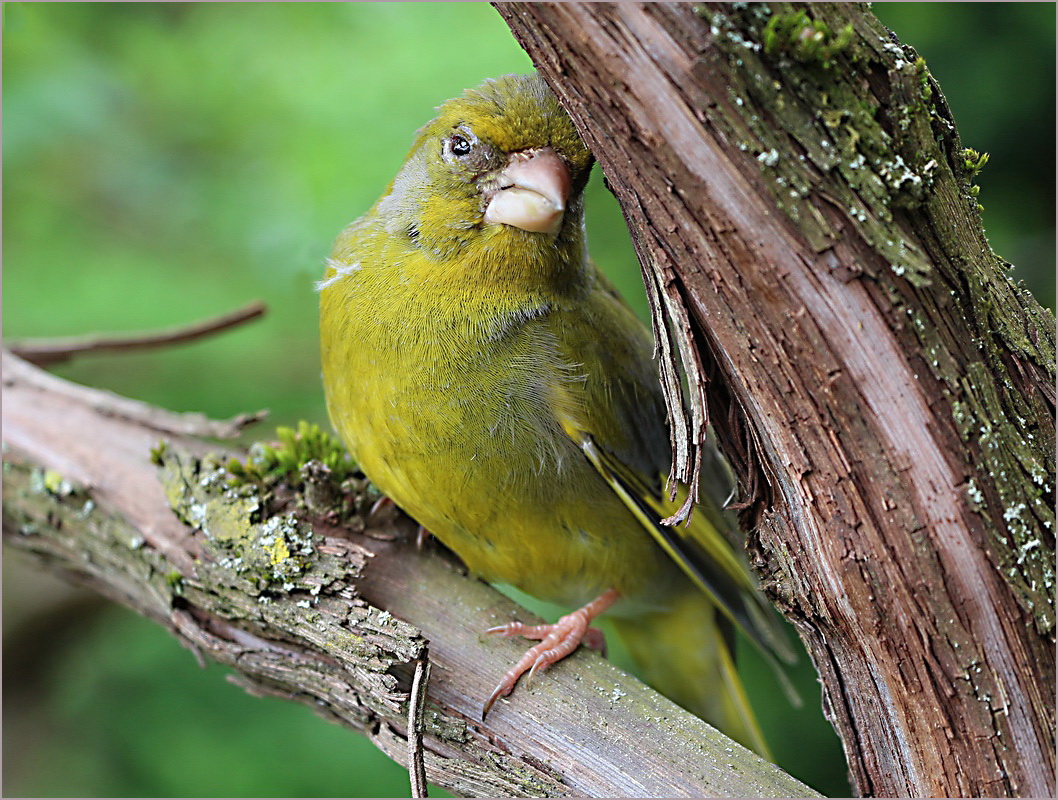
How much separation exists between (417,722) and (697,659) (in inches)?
55.5

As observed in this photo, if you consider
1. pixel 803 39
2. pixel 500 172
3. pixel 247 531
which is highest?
pixel 803 39

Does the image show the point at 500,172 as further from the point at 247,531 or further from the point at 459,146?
the point at 247,531

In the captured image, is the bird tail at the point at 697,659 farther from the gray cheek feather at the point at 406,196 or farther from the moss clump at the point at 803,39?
the moss clump at the point at 803,39

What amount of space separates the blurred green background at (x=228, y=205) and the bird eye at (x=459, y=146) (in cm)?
96

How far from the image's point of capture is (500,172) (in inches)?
88.6

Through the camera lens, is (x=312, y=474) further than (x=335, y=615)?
Yes

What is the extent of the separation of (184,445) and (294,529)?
2.41 ft

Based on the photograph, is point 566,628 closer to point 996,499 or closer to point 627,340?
point 627,340

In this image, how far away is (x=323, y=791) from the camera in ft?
12.0

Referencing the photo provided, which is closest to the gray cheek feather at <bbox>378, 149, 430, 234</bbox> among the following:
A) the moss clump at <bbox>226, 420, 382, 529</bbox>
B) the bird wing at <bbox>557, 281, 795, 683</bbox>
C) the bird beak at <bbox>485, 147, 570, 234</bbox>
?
the bird beak at <bbox>485, 147, 570, 234</bbox>

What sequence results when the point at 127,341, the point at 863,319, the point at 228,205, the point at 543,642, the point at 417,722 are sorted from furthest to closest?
the point at 228,205, the point at 127,341, the point at 543,642, the point at 417,722, the point at 863,319

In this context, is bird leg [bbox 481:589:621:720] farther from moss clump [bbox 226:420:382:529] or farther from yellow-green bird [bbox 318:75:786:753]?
moss clump [bbox 226:420:382:529]

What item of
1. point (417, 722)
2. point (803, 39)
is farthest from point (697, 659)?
point (803, 39)

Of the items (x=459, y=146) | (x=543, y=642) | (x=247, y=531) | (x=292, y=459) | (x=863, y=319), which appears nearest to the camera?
(x=863, y=319)
